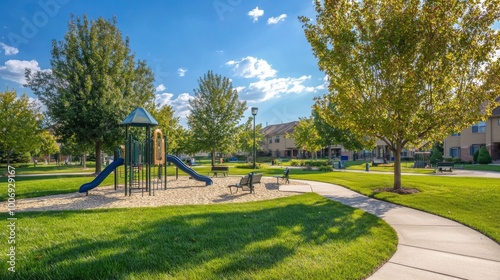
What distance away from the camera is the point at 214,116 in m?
34.5

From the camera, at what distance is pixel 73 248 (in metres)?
5.43

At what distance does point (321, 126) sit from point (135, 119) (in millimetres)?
27189

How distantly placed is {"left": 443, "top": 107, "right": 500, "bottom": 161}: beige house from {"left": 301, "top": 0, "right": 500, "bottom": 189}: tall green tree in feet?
107

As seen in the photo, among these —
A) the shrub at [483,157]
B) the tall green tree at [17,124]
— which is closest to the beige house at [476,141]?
the shrub at [483,157]

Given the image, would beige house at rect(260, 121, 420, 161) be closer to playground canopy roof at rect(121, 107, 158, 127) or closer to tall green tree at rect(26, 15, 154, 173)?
tall green tree at rect(26, 15, 154, 173)

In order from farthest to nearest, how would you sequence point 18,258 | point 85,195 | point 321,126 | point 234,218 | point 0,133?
1. point 321,126
2. point 0,133
3. point 85,195
4. point 234,218
5. point 18,258

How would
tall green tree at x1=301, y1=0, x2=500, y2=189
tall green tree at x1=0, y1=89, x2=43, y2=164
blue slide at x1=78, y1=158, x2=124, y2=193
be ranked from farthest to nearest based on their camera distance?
tall green tree at x1=0, y1=89, x2=43, y2=164, blue slide at x1=78, y1=158, x2=124, y2=193, tall green tree at x1=301, y1=0, x2=500, y2=189

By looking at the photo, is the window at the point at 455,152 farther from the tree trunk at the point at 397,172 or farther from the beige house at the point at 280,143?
the tree trunk at the point at 397,172

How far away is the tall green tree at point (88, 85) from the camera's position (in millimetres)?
23266

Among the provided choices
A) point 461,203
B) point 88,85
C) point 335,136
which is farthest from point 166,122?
point 461,203

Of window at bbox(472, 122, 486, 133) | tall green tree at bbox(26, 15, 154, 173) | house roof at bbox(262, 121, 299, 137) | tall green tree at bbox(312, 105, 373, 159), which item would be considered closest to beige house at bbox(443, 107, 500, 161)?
window at bbox(472, 122, 486, 133)

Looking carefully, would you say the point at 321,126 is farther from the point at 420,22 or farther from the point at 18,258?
the point at 18,258

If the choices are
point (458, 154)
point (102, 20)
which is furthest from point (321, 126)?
point (102, 20)

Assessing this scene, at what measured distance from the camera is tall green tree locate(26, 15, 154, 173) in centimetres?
2327
